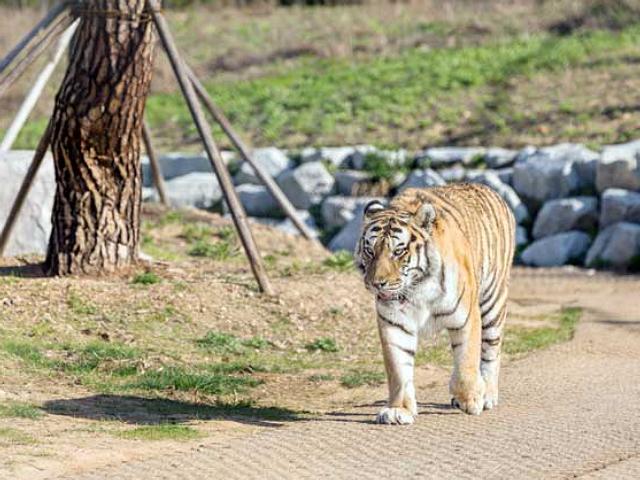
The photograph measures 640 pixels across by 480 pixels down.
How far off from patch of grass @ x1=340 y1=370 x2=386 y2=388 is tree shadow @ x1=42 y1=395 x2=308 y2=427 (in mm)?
1034

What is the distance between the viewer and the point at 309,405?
9500 millimetres

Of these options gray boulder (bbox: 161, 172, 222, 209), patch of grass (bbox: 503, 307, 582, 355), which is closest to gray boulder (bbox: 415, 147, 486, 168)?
gray boulder (bbox: 161, 172, 222, 209)

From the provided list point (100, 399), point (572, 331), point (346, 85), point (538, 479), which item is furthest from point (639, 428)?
point (346, 85)

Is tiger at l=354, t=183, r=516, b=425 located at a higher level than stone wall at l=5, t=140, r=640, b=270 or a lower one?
higher

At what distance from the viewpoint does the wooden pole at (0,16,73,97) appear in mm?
11555

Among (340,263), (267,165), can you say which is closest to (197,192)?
(267,165)

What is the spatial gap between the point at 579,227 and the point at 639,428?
31.8 ft

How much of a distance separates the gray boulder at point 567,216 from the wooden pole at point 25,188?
7668 mm

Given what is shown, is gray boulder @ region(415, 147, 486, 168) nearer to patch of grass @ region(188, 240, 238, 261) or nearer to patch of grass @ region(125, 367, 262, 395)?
patch of grass @ region(188, 240, 238, 261)

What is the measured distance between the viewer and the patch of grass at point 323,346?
11.4m

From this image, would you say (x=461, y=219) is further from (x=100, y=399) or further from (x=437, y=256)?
(x=100, y=399)

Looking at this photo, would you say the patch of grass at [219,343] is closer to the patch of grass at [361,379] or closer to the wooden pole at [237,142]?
the patch of grass at [361,379]

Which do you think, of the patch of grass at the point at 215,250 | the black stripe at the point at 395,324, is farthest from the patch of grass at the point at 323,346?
the black stripe at the point at 395,324

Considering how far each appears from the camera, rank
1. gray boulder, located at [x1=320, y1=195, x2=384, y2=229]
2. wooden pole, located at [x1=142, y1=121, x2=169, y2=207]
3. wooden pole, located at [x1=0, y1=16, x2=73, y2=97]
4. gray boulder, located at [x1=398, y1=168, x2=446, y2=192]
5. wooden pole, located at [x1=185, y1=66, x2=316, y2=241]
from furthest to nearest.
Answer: gray boulder, located at [x1=320, y1=195, x2=384, y2=229] < gray boulder, located at [x1=398, y1=168, x2=446, y2=192] < wooden pole, located at [x1=142, y1=121, x2=169, y2=207] < wooden pole, located at [x1=185, y1=66, x2=316, y2=241] < wooden pole, located at [x1=0, y1=16, x2=73, y2=97]
